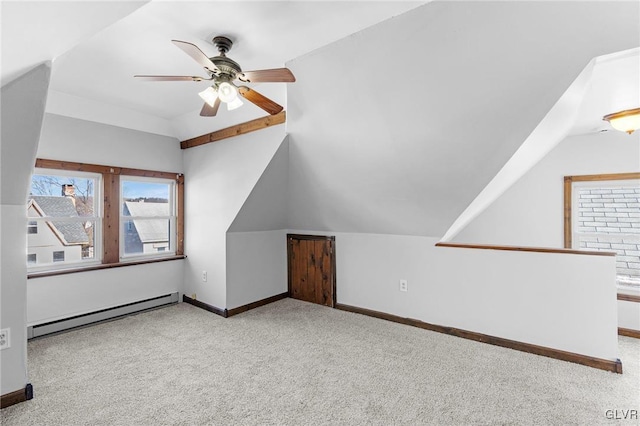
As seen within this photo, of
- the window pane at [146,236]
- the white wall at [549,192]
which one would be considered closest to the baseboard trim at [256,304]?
the window pane at [146,236]

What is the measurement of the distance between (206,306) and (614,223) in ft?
17.0

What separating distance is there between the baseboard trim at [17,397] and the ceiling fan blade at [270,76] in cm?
261

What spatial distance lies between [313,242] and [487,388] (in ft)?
8.62

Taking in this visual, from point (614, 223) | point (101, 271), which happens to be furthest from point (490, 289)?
point (101, 271)

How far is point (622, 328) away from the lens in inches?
127

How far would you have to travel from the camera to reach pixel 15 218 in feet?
6.96

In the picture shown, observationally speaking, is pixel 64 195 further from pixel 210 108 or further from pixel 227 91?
pixel 227 91

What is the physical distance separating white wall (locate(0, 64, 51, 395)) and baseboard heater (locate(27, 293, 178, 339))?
1.30m

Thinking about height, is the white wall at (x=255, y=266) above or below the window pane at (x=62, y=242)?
below

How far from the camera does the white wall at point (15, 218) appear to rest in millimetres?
1827

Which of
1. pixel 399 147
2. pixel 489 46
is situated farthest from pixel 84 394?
pixel 489 46

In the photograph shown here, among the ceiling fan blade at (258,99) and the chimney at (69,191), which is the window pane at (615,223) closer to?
the ceiling fan blade at (258,99)

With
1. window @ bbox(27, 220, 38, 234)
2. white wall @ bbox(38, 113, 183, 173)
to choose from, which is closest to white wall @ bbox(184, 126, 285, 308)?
white wall @ bbox(38, 113, 183, 173)

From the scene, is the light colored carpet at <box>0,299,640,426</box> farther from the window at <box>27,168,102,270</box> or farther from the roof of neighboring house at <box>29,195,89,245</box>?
the roof of neighboring house at <box>29,195,89,245</box>
